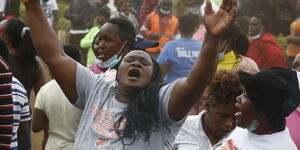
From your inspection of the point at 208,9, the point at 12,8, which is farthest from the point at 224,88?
the point at 12,8

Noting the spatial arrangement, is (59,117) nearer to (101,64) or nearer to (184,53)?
(101,64)

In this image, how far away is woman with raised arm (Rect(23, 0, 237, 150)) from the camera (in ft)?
12.8

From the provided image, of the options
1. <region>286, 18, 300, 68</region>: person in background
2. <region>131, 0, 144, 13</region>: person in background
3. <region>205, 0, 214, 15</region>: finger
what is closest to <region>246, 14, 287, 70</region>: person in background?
<region>286, 18, 300, 68</region>: person in background

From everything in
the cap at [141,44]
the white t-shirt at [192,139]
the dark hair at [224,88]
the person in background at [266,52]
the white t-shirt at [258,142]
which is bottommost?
the person in background at [266,52]

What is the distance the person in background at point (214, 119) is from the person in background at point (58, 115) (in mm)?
1268

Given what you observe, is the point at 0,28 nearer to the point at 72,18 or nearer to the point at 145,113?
the point at 145,113

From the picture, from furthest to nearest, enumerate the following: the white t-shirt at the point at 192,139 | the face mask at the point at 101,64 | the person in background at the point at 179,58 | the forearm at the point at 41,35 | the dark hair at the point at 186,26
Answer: the dark hair at the point at 186,26 → the person in background at the point at 179,58 → the face mask at the point at 101,64 → the white t-shirt at the point at 192,139 → the forearm at the point at 41,35

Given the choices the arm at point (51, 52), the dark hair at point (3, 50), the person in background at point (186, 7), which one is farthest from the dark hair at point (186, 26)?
the arm at point (51, 52)

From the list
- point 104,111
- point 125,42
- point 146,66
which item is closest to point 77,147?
point 104,111

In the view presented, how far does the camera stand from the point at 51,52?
4457 millimetres

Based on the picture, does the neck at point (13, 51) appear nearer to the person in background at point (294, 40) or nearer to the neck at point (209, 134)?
the neck at point (209, 134)

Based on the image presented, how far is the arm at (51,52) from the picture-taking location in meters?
4.39

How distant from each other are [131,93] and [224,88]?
0.86 metres

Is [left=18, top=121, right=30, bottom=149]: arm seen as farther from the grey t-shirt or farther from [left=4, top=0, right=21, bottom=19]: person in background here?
[left=4, top=0, right=21, bottom=19]: person in background
